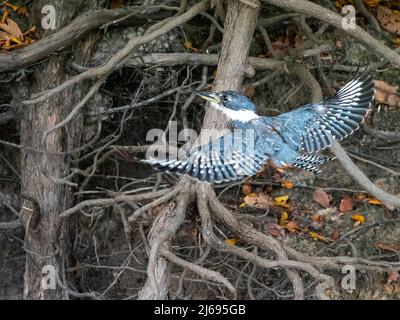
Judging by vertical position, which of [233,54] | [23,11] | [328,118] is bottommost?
[328,118]

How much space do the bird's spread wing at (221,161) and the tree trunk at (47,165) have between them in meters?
1.30

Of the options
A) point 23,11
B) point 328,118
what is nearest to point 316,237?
point 328,118

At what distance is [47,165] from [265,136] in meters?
1.46

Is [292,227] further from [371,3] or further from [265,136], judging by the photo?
[371,3]

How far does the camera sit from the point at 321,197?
4.32 meters

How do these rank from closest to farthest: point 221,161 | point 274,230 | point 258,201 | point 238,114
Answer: point 221,161, point 238,114, point 274,230, point 258,201

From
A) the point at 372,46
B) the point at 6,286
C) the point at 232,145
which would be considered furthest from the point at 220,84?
the point at 6,286

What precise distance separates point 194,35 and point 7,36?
45.1 inches

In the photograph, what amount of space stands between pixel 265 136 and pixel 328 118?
47 centimetres

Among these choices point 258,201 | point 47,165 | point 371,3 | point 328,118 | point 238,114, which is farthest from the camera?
point 371,3

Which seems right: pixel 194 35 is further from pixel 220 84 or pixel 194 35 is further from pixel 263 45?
pixel 220 84

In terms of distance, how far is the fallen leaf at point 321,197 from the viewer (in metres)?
4.30

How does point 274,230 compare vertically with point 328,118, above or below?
below

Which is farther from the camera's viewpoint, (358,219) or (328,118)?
(358,219)
